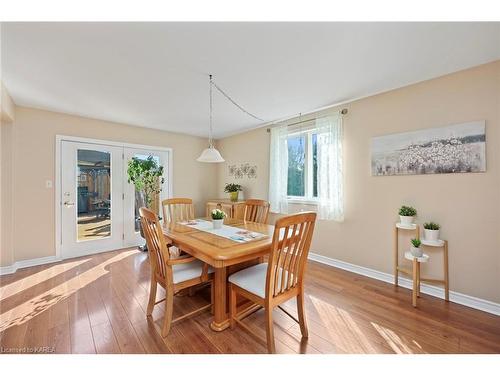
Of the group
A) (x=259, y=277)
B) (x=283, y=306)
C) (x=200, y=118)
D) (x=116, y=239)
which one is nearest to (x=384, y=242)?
(x=283, y=306)

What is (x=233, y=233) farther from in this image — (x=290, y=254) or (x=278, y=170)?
(x=278, y=170)

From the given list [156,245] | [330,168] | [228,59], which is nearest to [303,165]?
[330,168]

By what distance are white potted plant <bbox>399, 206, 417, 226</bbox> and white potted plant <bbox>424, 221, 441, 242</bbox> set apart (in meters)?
0.14

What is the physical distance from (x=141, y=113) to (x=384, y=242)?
3.91m

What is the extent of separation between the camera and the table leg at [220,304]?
169 centimetres

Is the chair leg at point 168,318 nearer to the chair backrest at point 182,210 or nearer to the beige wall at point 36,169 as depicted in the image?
the chair backrest at point 182,210

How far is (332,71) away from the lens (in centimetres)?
208

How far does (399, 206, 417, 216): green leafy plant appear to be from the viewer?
7.43 ft

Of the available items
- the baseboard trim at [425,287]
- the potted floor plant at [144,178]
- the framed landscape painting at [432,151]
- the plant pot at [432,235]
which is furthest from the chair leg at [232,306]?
the potted floor plant at [144,178]

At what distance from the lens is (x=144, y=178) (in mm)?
3754

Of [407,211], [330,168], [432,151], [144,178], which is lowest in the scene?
[407,211]

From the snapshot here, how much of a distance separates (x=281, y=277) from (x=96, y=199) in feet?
11.8

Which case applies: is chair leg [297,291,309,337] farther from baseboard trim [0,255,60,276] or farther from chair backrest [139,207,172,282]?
baseboard trim [0,255,60,276]
